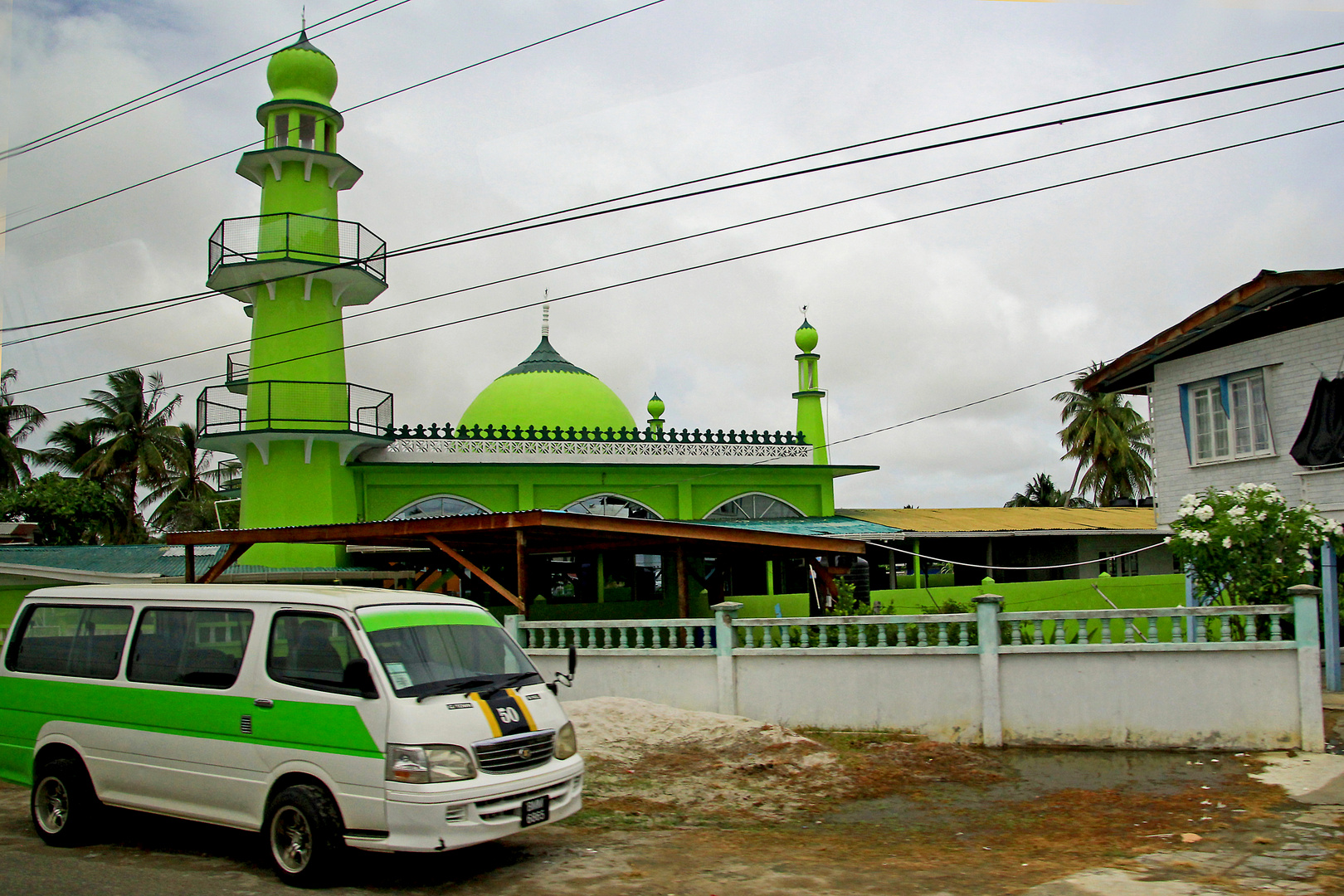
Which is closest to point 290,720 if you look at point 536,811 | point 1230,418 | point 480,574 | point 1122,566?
point 536,811

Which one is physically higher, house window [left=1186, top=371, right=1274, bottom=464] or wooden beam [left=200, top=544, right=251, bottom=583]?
house window [left=1186, top=371, right=1274, bottom=464]

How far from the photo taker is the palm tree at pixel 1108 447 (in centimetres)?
4581

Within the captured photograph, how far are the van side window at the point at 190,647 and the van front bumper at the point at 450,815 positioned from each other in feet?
5.68

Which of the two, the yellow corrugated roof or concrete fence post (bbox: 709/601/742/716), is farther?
the yellow corrugated roof

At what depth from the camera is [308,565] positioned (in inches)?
908

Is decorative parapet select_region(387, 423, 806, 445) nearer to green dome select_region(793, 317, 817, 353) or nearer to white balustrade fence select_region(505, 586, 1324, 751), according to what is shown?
green dome select_region(793, 317, 817, 353)

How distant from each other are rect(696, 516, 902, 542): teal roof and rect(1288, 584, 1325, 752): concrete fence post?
516 inches

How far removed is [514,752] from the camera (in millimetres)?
7270

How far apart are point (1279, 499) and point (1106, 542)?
724 inches

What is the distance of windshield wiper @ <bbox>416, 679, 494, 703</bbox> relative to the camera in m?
7.19

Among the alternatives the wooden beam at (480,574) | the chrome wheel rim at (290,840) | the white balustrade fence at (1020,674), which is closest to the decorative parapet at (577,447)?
the wooden beam at (480,574)

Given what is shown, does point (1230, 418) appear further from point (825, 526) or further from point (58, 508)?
point (58, 508)

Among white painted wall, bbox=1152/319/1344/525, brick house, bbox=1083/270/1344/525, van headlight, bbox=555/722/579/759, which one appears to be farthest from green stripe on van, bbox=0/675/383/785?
white painted wall, bbox=1152/319/1344/525

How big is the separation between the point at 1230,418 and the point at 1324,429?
1878 mm
